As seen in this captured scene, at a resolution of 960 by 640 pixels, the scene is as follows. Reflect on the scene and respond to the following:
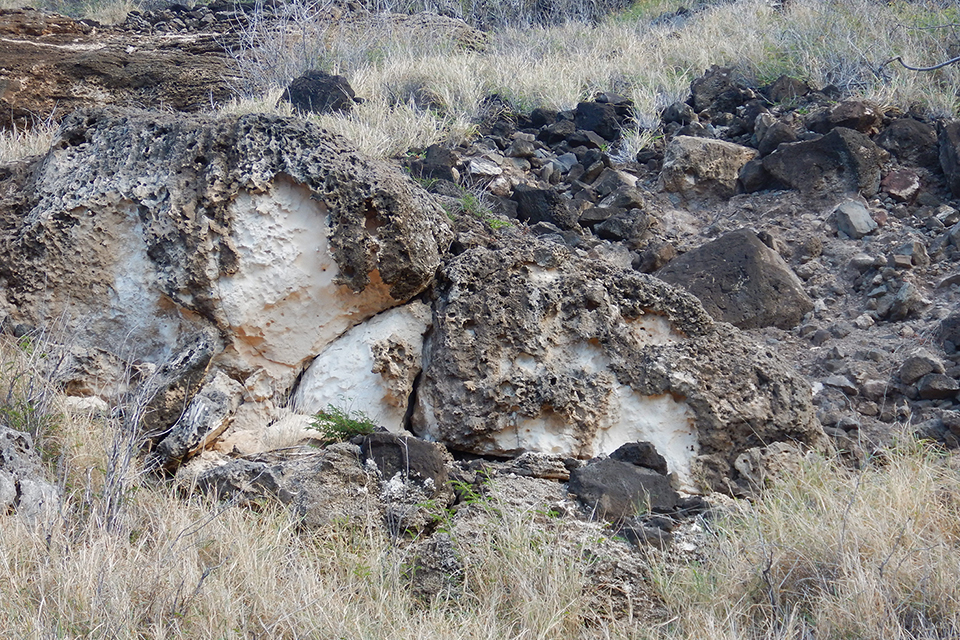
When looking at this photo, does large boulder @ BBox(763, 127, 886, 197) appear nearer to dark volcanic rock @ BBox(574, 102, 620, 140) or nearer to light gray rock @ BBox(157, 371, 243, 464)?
dark volcanic rock @ BBox(574, 102, 620, 140)

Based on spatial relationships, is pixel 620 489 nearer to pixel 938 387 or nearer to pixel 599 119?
pixel 938 387

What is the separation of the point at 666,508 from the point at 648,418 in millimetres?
536

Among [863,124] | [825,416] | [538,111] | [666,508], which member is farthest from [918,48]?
[666,508]

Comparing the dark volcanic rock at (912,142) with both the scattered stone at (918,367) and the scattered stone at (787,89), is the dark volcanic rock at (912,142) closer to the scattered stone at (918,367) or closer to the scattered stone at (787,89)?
the scattered stone at (787,89)

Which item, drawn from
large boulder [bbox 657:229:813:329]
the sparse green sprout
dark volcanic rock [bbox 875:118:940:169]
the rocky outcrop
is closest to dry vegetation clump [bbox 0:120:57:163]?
the rocky outcrop

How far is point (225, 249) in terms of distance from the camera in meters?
3.58

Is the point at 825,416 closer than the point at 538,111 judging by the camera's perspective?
Yes

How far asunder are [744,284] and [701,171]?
1.50 m

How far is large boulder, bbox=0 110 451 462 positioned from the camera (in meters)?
3.60

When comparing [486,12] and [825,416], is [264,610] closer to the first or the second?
[825,416]

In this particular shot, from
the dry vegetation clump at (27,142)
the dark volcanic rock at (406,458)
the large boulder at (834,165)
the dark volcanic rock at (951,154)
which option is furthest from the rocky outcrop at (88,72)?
the dark volcanic rock at (951,154)

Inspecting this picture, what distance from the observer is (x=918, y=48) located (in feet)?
23.4

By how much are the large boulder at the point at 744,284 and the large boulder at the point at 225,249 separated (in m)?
1.68

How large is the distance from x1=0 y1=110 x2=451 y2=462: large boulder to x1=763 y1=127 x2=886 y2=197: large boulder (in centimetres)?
301
